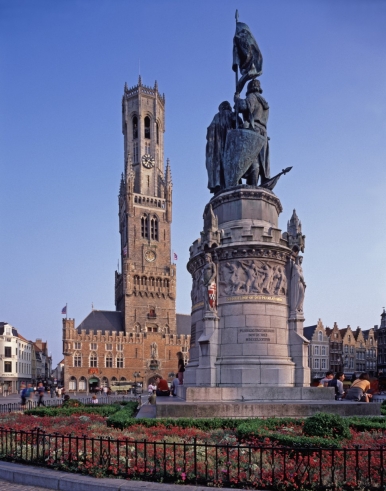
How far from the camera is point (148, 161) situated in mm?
110500

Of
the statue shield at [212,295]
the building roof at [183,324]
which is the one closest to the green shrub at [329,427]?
the statue shield at [212,295]

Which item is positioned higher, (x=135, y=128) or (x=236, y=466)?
(x=135, y=128)

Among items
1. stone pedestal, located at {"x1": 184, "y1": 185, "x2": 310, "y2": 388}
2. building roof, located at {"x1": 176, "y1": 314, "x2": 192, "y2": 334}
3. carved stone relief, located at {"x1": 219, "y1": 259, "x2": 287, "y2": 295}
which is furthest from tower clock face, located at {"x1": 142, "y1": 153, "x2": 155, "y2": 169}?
carved stone relief, located at {"x1": 219, "y1": 259, "x2": 287, "y2": 295}

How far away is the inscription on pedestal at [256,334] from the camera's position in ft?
59.6

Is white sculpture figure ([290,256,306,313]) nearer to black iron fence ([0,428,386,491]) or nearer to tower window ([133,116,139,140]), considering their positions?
black iron fence ([0,428,386,491])

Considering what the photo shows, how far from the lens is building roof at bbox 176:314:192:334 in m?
108

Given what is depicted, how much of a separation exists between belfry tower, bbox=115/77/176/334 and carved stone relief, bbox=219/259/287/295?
8191cm

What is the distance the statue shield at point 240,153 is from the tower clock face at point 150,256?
83600 mm

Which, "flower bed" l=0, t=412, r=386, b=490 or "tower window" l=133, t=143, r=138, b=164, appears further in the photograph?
"tower window" l=133, t=143, r=138, b=164

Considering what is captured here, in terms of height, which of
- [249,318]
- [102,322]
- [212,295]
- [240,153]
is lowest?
[102,322]

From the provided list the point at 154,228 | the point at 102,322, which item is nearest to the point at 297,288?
the point at 102,322

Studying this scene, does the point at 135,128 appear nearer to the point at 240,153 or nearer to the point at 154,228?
the point at 154,228

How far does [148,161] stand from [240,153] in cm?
9080

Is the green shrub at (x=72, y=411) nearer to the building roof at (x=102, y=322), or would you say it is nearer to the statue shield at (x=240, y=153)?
the statue shield at (x=240, y=153)
